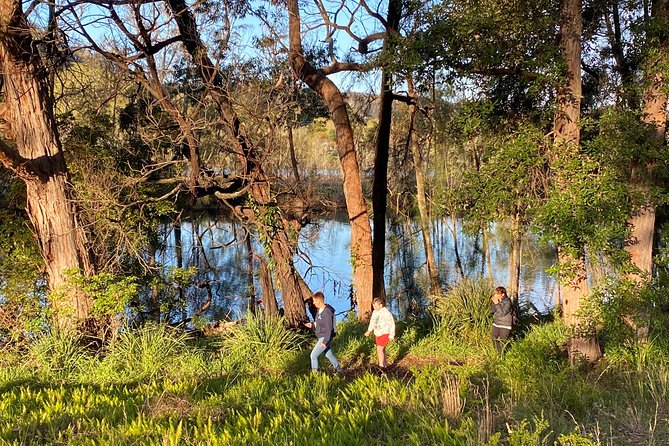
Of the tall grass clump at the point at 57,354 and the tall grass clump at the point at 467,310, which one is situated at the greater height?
the tall grass clump at the point at 57,354

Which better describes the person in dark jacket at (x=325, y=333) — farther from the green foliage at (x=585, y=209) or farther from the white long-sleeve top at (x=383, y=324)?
the green foliage at (x=585, y=209)

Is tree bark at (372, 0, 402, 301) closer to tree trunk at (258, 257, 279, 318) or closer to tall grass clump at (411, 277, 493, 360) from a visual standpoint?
tree trunk at (258, 257, 279, 318)

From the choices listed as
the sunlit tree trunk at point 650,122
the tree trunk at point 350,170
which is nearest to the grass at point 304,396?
the sunlit tree trunk at point 650,122

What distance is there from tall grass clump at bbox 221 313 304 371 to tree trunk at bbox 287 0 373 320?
3801mm

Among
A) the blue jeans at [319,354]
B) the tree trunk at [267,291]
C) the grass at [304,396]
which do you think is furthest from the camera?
the tree trunk at [267,291]

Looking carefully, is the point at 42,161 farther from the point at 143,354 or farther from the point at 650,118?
the point at 650,118

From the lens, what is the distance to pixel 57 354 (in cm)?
777

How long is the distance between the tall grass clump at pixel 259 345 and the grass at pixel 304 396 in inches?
0.9

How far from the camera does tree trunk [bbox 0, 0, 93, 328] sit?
9094mm

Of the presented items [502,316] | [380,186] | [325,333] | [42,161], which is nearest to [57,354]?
[42,161]

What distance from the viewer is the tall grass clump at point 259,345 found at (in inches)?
319

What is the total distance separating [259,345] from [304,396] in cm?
324

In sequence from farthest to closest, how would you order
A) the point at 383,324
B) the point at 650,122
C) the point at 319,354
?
the point at 383,324 < the point at 650,122 < the point at 319,354

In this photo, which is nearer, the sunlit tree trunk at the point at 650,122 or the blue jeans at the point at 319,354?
the blue jeans at the point at 319,354
